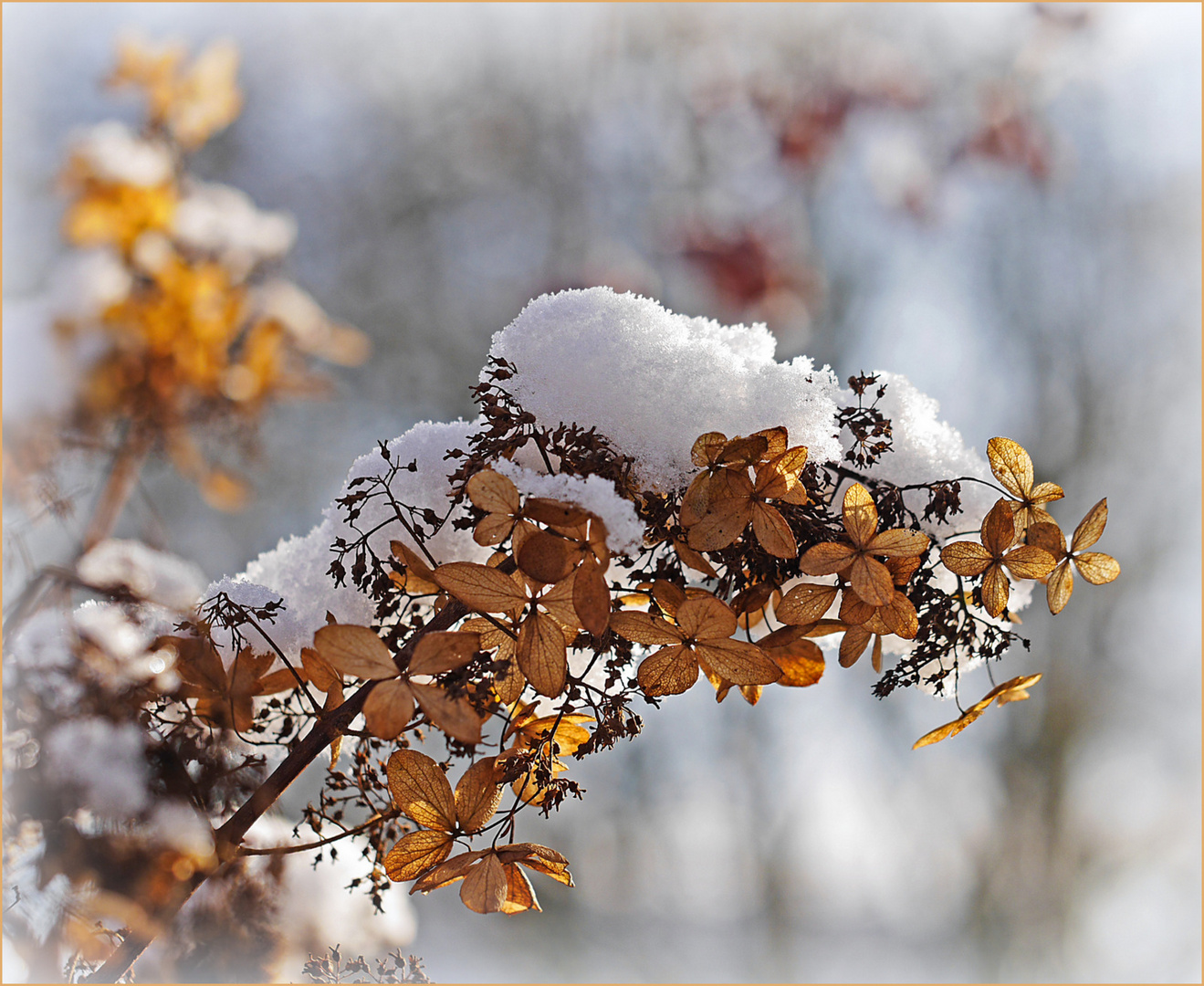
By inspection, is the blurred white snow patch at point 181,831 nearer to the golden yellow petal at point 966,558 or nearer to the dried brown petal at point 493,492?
the dried brown petal at point 493,492

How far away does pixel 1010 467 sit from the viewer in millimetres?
359

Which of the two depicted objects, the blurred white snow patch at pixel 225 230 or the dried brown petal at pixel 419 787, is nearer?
the dried brown petal at pixel 419 787

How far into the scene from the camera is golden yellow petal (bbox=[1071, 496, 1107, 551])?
0.36 m

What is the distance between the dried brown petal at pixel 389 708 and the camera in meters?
0.26

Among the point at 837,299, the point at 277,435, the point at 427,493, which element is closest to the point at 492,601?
the point at 427,493

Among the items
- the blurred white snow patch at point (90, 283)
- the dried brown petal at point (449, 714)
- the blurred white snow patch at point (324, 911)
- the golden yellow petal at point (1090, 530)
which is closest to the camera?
the dried brown petal at point (449, 714)

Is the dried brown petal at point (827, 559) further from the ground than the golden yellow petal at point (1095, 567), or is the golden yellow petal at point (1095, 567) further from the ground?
the golden yellow petal at point (1095, 567)

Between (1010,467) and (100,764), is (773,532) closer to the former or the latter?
(1010,467)

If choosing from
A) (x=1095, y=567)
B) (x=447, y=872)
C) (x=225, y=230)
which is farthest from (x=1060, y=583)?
(x=225, y=230)

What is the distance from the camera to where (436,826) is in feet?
1.05

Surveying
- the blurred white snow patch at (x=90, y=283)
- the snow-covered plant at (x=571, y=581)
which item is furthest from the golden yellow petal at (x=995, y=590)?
the blurred white snow patch at (x=90, y=283)

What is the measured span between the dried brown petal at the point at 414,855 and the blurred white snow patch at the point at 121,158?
159cm

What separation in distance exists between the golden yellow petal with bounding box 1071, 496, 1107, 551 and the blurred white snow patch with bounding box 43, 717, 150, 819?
0.47m

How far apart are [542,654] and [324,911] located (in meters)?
0.37
